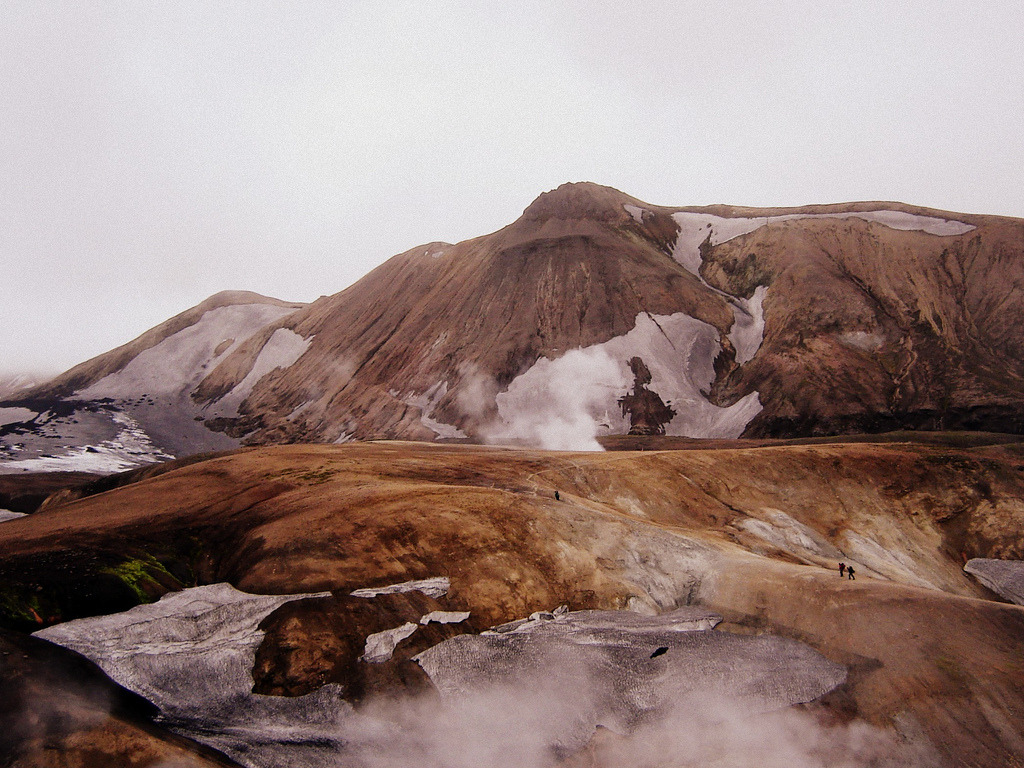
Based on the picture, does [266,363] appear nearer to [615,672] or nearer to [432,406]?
[432,406]

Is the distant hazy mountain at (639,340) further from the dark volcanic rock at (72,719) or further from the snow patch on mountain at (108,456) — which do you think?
the dark volcanic rock at (72,719)

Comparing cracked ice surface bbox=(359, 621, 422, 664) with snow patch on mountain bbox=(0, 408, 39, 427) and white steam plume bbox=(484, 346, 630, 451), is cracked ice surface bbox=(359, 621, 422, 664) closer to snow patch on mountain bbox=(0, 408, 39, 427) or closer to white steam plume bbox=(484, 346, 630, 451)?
white steam plume bbox=(484, 346, 630, 451)

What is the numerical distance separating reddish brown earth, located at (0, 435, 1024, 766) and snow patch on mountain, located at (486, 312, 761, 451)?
21874mm

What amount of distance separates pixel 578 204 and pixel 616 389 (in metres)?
32.7

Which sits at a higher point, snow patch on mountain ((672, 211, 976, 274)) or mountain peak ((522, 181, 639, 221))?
mountain peak ((522, 181, 639, 221))

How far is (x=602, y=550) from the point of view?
20.6 m

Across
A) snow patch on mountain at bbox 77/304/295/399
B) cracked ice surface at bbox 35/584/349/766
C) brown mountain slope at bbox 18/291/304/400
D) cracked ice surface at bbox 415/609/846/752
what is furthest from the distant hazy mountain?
cracked ice surface at bbox 35/584/349/766

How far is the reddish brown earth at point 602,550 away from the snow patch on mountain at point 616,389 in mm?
21874

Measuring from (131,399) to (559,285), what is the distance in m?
64.4

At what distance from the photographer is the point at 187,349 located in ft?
328

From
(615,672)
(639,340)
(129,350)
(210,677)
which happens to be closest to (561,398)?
(639,340)

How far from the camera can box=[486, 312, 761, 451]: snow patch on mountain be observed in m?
55.9

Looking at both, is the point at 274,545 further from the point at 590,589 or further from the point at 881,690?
the point at 881,690

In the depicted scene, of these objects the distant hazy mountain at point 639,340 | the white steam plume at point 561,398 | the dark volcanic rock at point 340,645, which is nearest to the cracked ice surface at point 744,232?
the distant hazy mountain at point 639,340
